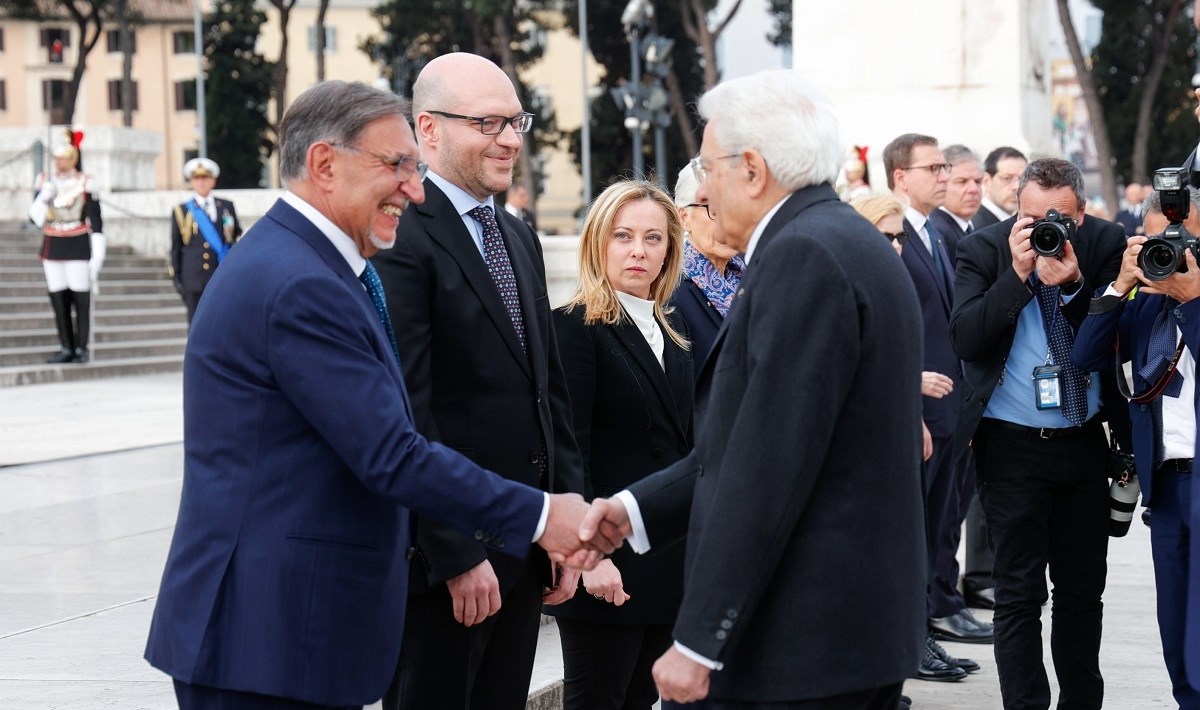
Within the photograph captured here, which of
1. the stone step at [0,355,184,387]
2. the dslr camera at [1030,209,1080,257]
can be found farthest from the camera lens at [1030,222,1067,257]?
the stone step at [0,355,184,387]

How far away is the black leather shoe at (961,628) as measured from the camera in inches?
270

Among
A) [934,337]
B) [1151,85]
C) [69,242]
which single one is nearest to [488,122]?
[934,337]

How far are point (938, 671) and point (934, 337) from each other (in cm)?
137

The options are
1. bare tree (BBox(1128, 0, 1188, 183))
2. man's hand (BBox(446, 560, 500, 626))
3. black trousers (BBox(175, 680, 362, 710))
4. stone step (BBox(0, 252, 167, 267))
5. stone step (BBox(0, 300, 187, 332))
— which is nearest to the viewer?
black trousers (BBox(175, 680, 362, 710))

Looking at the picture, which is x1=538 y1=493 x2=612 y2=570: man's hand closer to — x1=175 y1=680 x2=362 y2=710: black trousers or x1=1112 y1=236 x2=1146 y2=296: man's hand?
x1=175 y1=680 x2=362 y2=710: black trousers

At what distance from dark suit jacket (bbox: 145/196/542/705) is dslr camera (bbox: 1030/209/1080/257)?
270 centimetres

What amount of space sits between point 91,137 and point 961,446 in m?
19.4

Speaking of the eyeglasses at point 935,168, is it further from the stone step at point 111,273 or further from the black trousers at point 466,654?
the stone step at point 111,273

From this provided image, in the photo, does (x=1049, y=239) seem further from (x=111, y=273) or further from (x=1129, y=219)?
(x=1129, y=219)

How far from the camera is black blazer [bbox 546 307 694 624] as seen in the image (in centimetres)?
433

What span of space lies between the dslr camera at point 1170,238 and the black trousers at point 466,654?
6.13 feet

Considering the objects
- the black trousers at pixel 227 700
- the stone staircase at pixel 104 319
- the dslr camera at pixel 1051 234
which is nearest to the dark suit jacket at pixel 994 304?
the dslr camera at pixel 1051 234

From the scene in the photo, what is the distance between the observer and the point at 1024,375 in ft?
17.2

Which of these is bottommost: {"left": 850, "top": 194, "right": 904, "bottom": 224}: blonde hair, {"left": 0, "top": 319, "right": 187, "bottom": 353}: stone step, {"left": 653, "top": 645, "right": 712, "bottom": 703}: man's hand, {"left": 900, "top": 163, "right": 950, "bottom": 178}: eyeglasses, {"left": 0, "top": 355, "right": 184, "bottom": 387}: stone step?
{"left": 0, "top": 355, "right": 184, "bottom": 387}: stone step
